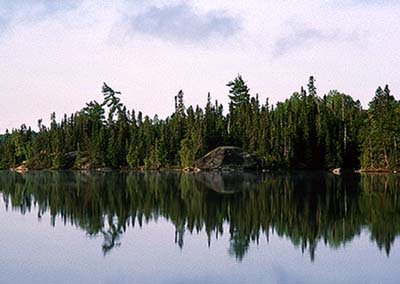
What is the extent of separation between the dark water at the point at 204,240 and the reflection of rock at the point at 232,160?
5315 centimetres

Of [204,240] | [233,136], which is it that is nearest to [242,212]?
[204,240]

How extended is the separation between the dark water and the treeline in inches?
2110

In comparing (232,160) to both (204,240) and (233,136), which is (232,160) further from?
(204,240)

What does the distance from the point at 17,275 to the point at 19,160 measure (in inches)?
5386

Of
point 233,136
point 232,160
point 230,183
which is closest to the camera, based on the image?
point 230,183

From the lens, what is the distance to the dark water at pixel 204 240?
1631 cm

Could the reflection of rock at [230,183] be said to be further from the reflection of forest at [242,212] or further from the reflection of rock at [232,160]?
the reflection of rock at [232,160]

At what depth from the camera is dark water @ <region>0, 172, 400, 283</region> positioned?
16.3m

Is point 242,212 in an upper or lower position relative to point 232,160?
lower

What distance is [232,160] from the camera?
91.6 meters

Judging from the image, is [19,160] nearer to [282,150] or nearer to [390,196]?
[282,150]

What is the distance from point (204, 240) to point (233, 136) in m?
83.4

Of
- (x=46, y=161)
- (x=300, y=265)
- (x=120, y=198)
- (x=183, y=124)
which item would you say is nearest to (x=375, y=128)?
(x=183, y=124)

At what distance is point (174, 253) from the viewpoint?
19.6 m
